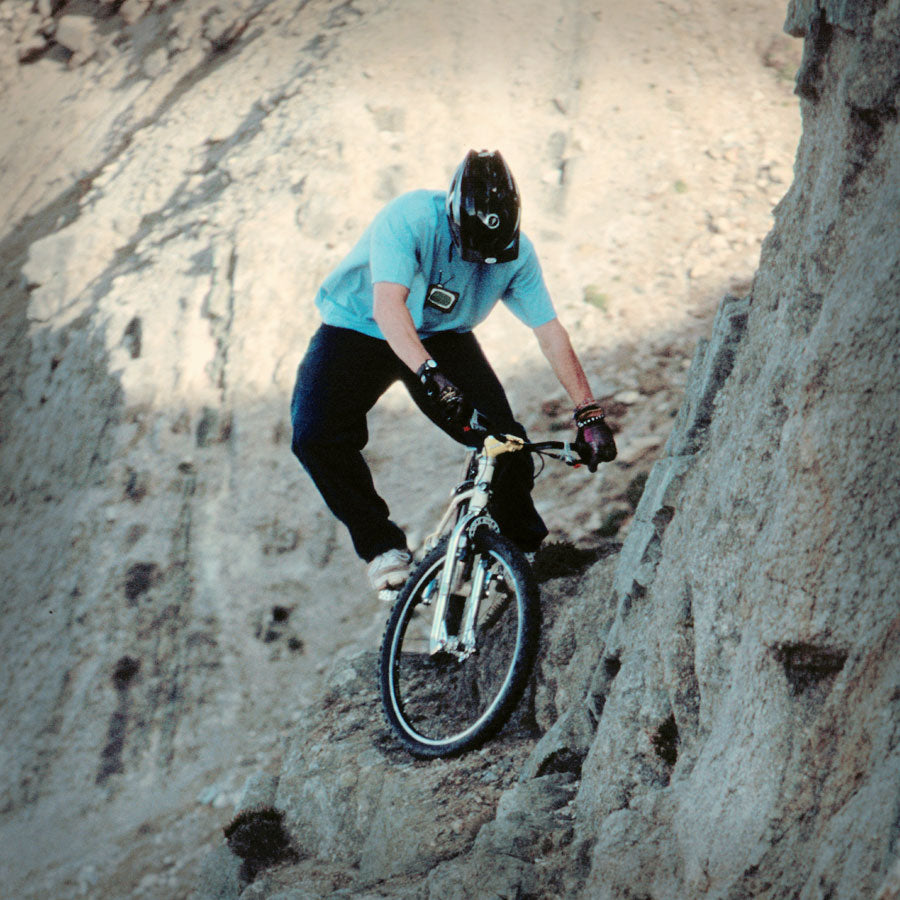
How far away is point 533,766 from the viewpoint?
17.0ft

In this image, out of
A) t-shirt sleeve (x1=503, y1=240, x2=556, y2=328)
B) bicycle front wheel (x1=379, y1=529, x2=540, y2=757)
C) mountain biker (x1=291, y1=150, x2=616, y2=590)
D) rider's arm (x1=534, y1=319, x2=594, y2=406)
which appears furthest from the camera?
t-shirt sleeve (x1=503, y1=240, x2=556, y2=328)

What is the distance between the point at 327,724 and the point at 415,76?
42.5ft

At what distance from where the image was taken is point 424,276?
612cm

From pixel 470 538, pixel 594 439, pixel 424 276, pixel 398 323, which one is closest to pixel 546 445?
pixel 594 439

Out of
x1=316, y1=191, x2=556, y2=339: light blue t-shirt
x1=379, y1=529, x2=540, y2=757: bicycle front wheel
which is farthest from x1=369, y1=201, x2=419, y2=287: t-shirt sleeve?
x1=379, y1=529, x2=540, y2=757: bicycle front wheel

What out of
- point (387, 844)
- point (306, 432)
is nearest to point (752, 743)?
point (387, 844)

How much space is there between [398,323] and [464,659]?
2.07 m

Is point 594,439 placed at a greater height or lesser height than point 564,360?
lesser

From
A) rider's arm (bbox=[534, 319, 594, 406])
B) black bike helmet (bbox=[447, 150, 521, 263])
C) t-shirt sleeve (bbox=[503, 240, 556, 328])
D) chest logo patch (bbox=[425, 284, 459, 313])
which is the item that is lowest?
rider's arm (bbox=[534, 319, 594, 406])

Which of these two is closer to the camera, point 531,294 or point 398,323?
point 398,323

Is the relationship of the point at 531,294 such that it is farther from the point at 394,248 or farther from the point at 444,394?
the point at 444,394

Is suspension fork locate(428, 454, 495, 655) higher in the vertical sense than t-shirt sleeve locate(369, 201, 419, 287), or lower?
lower

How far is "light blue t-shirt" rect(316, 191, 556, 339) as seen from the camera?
5934 millimetres

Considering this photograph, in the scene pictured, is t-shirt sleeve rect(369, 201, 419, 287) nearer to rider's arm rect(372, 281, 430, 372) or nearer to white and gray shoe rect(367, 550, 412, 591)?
rider's arm rect(372, 281, 430, 372)
